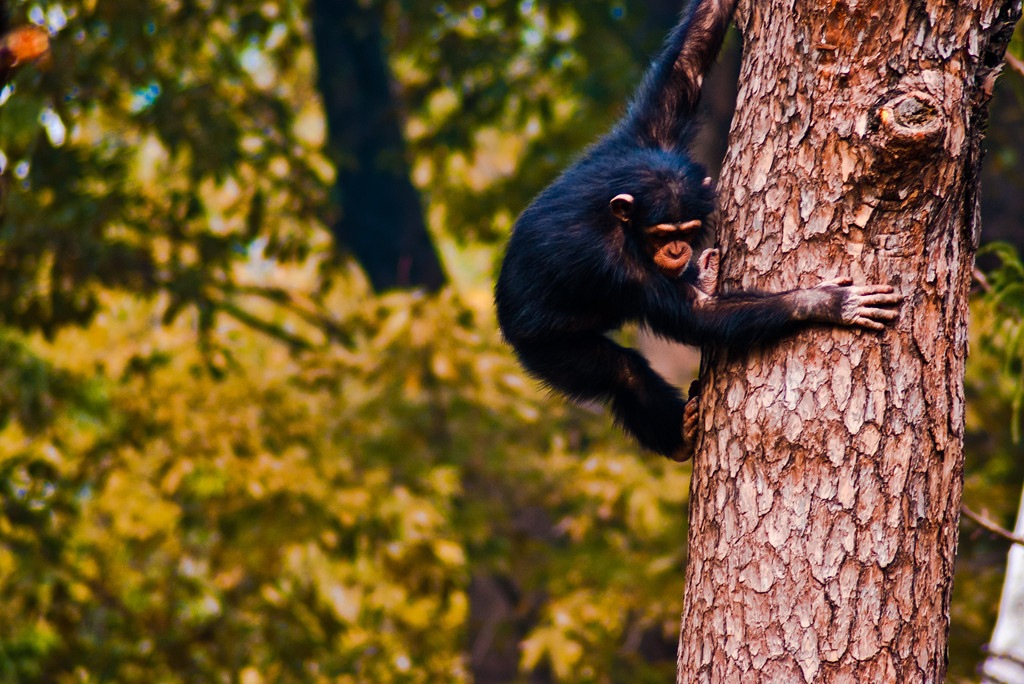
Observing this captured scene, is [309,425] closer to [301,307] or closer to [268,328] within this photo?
[268,328]

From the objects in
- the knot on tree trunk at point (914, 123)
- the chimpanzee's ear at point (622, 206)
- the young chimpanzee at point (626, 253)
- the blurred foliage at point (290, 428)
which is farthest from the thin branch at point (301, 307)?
the knot on tree trunk at point (914, 123)

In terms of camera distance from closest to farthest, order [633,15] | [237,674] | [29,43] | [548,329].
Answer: [29,43] → [548,329] → [237,674] → [633,15]

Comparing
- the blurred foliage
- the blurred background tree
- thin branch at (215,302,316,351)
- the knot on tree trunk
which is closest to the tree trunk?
the blurred background tree

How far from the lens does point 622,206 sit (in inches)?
122

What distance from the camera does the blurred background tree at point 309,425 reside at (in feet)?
18.3

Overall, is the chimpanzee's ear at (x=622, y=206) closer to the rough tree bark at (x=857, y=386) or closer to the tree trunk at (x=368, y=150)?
the rough tree bark at (x=857, y=386)

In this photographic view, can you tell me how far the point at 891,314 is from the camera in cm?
202

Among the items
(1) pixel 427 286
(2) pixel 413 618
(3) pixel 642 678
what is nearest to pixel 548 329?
(3) pixel 642 678

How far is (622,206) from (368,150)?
5.55 metres

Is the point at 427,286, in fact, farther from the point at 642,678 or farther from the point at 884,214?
the point at 884,214

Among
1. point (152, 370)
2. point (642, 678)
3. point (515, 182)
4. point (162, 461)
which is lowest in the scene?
point (642, 678)

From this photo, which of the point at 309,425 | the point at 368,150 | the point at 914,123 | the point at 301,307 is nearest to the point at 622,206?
the point at 914,123

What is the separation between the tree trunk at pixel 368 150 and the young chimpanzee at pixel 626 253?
4.63 meters

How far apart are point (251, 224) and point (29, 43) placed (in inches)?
213
